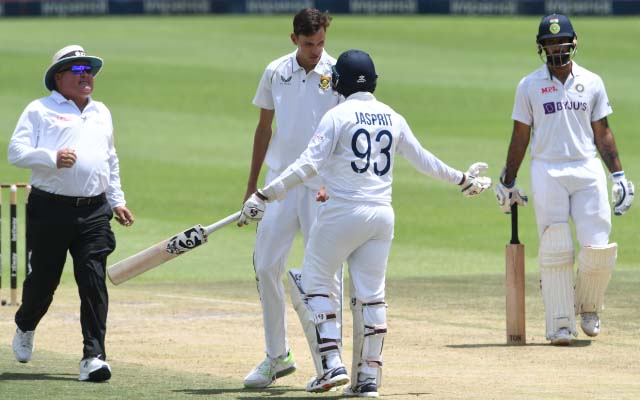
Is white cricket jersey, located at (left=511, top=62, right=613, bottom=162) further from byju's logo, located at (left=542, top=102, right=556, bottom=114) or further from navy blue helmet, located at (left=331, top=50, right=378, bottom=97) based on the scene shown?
navy blue helmet, located at (left=331, top=50, right=378, bottom=97)

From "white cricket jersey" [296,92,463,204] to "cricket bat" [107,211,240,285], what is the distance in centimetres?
87

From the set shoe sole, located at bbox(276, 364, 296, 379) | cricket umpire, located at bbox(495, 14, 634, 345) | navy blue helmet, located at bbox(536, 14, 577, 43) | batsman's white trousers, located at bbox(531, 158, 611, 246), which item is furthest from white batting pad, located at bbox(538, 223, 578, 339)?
shoe sole, located at bbox(276, 364, 296, 379)

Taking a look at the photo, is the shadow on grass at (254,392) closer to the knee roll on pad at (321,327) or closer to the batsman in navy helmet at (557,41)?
the knee roll on pad at (321,327)

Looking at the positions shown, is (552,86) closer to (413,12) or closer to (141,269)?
(141,269)

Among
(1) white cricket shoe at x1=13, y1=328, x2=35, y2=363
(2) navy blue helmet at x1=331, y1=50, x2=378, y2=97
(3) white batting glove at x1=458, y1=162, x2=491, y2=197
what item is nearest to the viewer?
(2) navy blue helmet at x1=331, y1=50, x2=378, y2=97

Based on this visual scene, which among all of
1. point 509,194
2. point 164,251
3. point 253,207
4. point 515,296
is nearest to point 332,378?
point 253,207

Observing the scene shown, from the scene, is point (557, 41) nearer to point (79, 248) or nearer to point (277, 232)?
point (277, 232)

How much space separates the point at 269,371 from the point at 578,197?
A: 111 inches

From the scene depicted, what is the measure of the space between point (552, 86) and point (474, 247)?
6242 millimetres

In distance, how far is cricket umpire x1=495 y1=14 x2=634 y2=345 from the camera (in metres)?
9.76

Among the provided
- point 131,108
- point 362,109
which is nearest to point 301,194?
point 362,109

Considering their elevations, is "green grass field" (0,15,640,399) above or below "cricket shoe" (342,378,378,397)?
below

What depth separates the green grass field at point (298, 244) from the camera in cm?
848

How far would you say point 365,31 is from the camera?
35.1 metres
